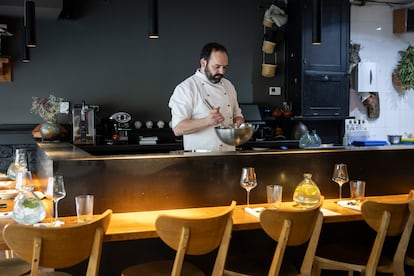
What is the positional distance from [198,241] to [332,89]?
4.50m

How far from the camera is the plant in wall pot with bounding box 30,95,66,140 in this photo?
5035 mm

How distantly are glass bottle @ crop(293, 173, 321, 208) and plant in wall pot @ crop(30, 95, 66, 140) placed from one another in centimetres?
313

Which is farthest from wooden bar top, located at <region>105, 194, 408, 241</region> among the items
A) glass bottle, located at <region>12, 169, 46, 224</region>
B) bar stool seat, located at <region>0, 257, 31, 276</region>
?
bar stool seat, located at <region>0, 257, 31, 276</region>

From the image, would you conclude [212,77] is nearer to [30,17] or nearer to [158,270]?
[30,17]

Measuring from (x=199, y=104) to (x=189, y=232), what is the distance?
1648 mm

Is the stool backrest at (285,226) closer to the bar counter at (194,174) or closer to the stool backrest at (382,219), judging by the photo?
the stool backrest at (382,219)

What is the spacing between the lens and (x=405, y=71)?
22.2 ft

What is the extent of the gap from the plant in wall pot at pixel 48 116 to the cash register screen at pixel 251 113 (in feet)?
6.99

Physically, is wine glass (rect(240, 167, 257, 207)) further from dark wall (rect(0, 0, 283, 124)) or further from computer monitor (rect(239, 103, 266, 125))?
dark wall (rect(0, 0, 283, 124))

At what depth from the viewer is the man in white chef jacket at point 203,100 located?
3.45m

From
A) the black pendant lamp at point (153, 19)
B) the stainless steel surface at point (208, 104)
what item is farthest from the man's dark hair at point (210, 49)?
the black pendant lamp at point (153, 19)

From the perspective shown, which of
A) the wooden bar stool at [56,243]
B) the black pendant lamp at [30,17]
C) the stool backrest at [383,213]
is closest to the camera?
the wooden bar stool at [56,243]

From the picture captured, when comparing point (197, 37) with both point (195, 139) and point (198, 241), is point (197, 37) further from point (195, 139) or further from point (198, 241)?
point (198, 241)

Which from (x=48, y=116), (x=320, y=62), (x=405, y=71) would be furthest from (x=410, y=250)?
(x=405, y=71)
